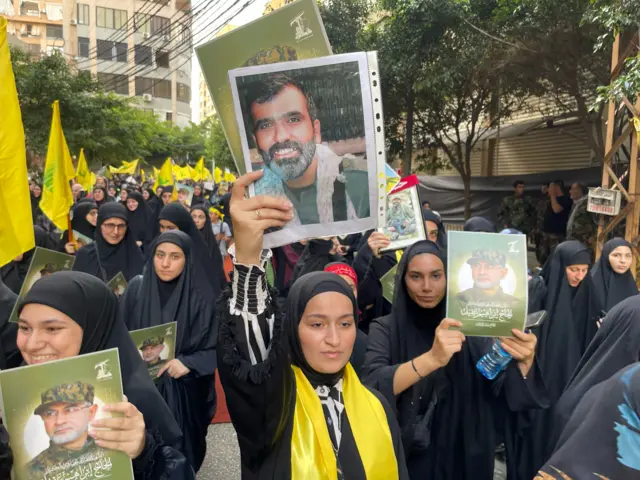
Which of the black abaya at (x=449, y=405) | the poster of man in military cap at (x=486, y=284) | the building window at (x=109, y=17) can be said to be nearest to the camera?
the poster of man in military cap at (x=486, y=284)

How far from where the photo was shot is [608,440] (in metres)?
1.38

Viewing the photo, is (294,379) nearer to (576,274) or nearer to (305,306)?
(305,306)

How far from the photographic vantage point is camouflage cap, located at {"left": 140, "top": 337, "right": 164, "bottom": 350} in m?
2.77

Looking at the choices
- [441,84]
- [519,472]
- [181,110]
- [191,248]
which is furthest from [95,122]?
[181,110]

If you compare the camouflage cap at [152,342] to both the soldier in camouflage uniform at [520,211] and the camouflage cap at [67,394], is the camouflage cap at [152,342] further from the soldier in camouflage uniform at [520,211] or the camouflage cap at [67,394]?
the soldier in camouflage uniform at [520,211]

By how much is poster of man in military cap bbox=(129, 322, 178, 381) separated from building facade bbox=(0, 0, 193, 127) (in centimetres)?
3898

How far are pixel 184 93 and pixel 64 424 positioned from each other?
177 ft

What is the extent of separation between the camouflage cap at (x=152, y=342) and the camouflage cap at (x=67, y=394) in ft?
4.43

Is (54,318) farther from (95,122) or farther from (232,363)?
(95,122)

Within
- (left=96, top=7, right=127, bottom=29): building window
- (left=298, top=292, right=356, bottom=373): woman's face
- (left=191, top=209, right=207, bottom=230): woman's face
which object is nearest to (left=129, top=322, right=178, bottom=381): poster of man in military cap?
(left=298, top=292, right=356, bottom=373): woman's face

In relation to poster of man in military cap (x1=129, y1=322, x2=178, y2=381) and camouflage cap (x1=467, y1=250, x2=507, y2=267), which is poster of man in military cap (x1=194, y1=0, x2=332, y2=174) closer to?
camouflage cap (x1=467, y1=250, x2=507, y2=267)

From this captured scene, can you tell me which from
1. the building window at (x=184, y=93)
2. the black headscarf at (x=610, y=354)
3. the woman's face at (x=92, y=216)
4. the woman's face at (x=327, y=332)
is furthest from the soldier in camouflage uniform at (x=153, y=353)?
the building window at (x=184, y=93)

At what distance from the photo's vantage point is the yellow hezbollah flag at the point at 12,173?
2211 millimetres

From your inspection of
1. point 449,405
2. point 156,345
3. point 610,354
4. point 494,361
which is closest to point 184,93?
point 156,345
